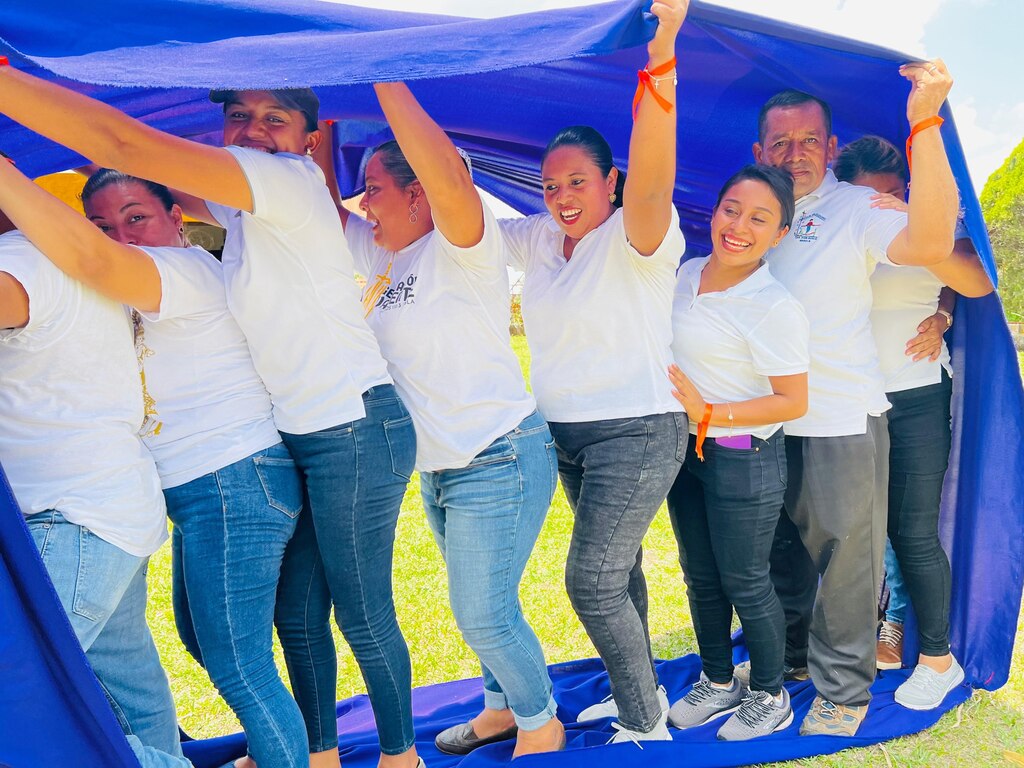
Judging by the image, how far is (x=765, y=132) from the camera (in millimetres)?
3039

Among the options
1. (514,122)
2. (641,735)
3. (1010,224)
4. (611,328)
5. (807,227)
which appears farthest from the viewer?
(1010,224)

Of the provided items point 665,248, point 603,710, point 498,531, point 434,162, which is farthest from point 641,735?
point 434,162

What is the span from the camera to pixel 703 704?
329 centimetres

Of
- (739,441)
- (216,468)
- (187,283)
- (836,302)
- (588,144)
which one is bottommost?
(739,441)

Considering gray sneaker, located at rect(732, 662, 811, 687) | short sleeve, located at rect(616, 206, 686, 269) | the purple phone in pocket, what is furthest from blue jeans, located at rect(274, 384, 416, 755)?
gray sneaker, located at rect(732, 662, 811, 687)

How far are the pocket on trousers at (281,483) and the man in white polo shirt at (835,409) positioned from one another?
166cm

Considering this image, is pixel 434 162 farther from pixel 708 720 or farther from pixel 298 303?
pixel 708 720

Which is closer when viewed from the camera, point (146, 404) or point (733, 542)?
point (146, 404)

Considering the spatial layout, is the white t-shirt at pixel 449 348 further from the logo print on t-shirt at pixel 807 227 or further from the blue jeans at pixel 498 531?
the logo print on t-shirt at pixel 807 227

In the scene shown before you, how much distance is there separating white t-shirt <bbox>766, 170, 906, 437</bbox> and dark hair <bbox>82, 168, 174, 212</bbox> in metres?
1.96

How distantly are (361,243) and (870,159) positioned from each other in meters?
1.82

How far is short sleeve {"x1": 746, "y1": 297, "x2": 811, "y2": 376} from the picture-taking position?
9.08 feet

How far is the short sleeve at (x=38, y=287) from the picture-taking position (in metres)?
1.91

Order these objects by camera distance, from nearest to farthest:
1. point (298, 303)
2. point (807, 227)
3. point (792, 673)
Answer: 1. point (298, 303)
2. point (807, 227)
3. point (792, 673)
